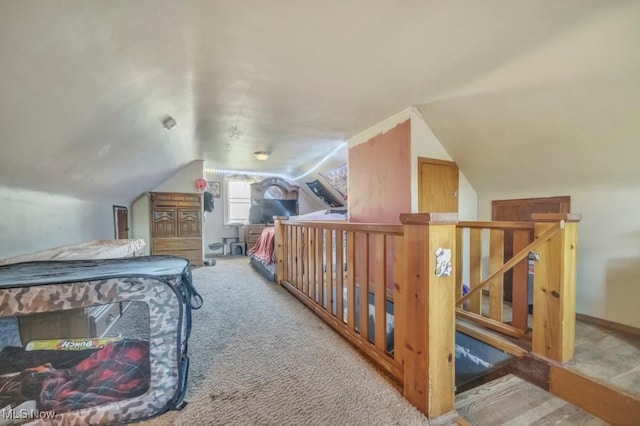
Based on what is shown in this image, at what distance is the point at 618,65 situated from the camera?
1.68 meters

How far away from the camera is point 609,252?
2379mm

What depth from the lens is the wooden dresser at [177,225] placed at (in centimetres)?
490

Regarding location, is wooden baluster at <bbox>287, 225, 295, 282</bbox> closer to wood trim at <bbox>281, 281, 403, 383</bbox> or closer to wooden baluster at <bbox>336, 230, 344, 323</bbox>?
wood trim at <bbox>281, 281, 403, 383</bbox>

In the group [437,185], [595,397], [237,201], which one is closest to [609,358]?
[595,397]

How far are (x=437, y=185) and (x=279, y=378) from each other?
8.40 ft

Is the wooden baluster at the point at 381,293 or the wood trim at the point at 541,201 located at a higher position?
the wood trim at the point at 541,201

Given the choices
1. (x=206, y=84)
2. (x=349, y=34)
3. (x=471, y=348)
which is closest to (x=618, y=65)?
(x=349, y=34)

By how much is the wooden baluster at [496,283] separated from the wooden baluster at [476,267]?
119 mm

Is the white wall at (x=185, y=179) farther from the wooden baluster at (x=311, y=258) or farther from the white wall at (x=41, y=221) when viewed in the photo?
the wooden baluster at (x=311, y=258)

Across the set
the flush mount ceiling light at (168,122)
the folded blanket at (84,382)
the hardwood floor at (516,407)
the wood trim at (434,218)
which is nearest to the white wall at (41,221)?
the folded blanket at (84,382)

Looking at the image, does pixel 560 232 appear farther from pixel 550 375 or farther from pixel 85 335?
pixel 85 335

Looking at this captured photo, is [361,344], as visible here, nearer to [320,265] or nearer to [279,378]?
[279,378]

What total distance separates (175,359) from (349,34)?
2000 mm

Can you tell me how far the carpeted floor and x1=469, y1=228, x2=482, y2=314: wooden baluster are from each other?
51.6 inches
